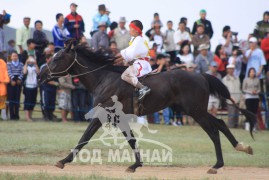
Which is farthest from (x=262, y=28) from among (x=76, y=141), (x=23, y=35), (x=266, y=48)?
(x=76, y=141)

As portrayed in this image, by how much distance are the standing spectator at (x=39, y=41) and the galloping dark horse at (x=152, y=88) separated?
8.32 meters

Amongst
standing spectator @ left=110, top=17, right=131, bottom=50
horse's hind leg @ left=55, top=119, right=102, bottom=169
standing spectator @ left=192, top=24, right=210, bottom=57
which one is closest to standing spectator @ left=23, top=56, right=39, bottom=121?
standing spectator @ left=110, top=17, right=131, bottom=50

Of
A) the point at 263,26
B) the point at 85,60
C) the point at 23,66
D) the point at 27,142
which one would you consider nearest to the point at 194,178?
the point at 85,60

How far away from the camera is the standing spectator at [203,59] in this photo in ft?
68.7

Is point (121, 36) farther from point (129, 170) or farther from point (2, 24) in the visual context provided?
point (129, 170)

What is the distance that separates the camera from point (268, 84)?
2136 centimetres

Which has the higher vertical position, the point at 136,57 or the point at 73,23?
the point at 73,23

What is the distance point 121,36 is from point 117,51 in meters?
1.38

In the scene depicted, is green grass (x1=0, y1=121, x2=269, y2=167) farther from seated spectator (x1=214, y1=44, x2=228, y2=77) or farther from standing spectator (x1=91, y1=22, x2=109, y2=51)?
standing spectator (x1=91, y1=22, x2=109, y2=51)

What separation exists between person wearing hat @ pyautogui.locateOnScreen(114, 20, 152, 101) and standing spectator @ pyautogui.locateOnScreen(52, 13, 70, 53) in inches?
337

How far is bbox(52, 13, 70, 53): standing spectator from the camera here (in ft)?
67.8

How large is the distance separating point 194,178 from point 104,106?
7.31ft

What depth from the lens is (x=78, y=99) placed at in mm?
20844

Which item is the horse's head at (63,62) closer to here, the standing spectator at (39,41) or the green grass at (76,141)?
the green grass at (76,141)
